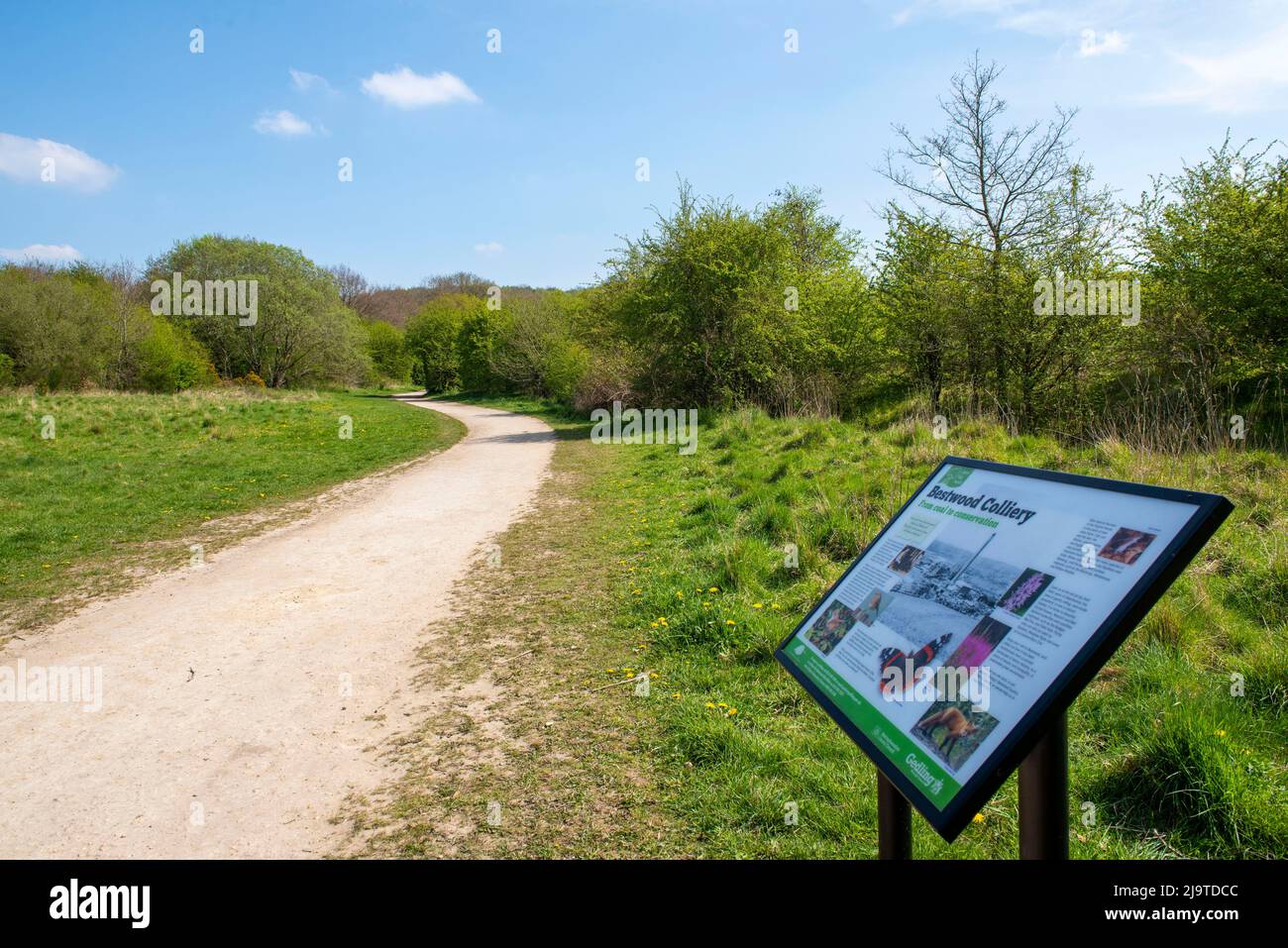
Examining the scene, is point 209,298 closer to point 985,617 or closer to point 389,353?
point 389,353

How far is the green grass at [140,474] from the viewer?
8.02 meters

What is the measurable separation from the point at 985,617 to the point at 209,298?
61.2 m

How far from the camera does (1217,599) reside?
488 centimetres

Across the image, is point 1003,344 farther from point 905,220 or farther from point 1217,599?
point 1217,599

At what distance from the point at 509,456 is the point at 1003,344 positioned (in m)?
11.2

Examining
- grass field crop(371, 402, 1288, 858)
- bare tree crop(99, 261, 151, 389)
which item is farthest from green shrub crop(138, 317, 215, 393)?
grass field crop(371, 402, 1288, 858)

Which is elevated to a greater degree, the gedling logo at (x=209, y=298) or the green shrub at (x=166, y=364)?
the gedling logo at (x=209, y=298)

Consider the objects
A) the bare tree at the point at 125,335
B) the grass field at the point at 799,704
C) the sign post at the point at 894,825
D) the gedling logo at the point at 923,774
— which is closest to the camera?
the gedling logo at the point at 923,774

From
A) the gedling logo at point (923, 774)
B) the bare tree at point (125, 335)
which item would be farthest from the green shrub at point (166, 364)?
the gedling logo at point (923, 774)

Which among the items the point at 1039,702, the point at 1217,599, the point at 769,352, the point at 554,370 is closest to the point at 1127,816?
the point at 1039,702
